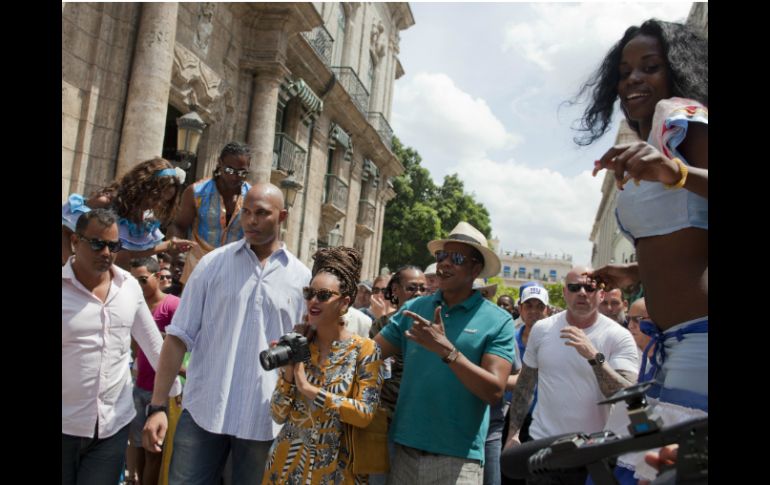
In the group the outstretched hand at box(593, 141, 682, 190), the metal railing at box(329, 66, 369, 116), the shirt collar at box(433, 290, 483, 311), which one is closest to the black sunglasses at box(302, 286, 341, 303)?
the shirt collar at box(433, 290, 483, 311)

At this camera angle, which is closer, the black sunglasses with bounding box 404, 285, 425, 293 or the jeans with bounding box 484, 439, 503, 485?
the jeans with bounding box 484, 439, 503, 485

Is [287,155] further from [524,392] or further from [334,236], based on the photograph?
[524,392]

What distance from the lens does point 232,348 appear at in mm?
3576

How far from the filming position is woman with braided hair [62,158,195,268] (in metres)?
4.77

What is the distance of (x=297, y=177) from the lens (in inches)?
683

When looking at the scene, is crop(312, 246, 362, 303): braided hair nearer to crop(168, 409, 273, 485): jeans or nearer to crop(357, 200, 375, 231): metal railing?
crop(168, 409, 273, 485): jeans

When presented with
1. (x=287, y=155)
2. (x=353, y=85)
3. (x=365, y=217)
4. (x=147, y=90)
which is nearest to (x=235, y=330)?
(x=147, y=90)

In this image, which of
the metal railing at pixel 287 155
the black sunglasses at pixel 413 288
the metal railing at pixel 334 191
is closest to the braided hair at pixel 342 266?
the black sunglasses at pixel 413 288

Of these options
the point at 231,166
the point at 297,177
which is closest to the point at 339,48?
the point at 297,177

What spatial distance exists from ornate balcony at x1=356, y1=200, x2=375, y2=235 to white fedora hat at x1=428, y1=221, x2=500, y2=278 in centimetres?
2106

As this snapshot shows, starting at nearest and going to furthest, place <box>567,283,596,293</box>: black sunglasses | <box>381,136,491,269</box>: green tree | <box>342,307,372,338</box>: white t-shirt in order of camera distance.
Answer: <box>567,283,596,293</box>: black sunglasses → <box>342,307,372,338</box>: white t-shirt → <box>381,136,491,269</box>: green tree

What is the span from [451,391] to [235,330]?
4.34ft

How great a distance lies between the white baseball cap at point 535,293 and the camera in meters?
7.07
